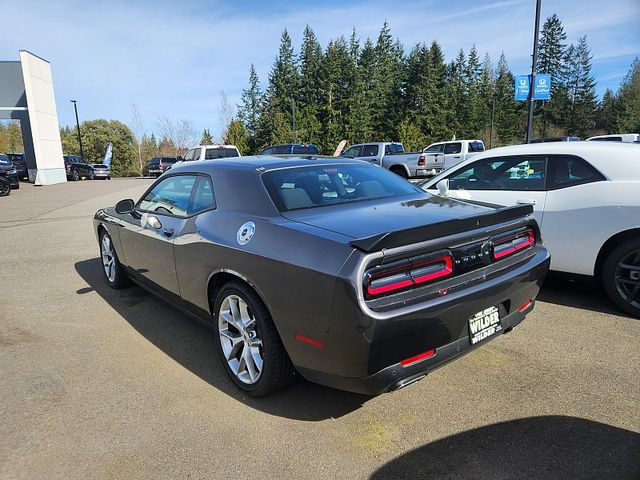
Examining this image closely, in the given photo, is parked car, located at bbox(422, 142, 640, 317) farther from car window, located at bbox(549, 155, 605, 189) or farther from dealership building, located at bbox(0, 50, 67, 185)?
dealership building, located at bbox(0, 50, 67, 185)

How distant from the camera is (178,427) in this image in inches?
105

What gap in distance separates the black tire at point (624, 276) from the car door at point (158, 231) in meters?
3.89

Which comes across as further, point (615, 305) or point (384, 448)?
point (615, 305)

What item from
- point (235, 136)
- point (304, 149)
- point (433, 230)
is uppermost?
point (235, 136)

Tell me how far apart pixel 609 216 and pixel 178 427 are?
4.06 meters

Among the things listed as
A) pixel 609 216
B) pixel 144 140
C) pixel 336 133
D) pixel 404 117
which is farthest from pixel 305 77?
pixel 609 216

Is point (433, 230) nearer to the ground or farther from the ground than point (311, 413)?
farther from the ground

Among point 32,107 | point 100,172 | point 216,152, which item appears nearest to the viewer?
point 216,152

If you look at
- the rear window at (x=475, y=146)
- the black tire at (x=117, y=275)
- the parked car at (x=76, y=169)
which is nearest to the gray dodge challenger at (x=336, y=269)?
the black tire at (x=117, y=275)

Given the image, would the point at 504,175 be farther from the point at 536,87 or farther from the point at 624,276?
the point at 536,87

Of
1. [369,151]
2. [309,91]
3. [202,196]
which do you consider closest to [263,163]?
[202,196]

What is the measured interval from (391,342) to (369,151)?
19.3m

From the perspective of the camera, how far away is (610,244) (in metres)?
4.19

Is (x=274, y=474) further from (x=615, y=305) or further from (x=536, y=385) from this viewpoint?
(x=615, y=305)
